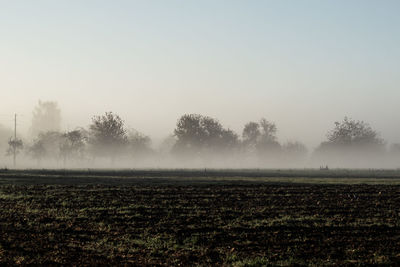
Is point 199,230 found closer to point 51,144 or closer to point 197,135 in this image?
point 197,135

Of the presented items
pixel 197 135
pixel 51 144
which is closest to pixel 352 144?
pixel 197 135

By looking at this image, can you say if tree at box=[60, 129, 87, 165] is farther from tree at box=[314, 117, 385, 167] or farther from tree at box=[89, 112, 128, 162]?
tree at box=[314, 117, 385, 167]

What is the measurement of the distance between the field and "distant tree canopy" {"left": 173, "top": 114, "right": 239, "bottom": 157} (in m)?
128

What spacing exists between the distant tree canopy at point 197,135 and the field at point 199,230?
421 feet

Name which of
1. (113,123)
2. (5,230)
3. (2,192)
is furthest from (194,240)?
(113,123)

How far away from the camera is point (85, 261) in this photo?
17.9m

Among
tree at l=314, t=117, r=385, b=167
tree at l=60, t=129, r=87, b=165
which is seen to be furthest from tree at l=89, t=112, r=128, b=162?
tree at l=314, t=117, r=385, b=167

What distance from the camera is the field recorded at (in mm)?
18156

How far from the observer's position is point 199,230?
2355 cm

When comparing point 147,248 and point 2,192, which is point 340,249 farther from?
point 2,192

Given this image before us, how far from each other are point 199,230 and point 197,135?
143398 mm

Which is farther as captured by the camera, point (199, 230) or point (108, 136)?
point (108, 136)

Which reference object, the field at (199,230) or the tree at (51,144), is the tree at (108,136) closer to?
the tree at (51,144)

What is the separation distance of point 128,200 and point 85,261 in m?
17.9
